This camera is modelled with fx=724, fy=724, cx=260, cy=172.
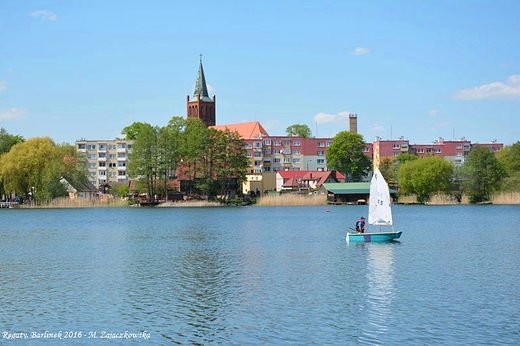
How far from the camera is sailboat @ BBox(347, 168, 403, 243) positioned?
2005 inches

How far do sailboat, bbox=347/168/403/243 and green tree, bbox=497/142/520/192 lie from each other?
73.9m

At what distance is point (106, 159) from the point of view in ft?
586

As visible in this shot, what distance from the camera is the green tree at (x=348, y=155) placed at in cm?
15712

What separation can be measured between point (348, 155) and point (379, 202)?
10708 centimetres

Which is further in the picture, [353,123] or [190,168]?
[353,123]

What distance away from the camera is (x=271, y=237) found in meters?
58.4

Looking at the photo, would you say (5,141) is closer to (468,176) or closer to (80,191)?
(80,191)

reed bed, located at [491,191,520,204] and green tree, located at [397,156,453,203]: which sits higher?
green tree, located at [397,156,453,203]

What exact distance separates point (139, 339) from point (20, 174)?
10113cm

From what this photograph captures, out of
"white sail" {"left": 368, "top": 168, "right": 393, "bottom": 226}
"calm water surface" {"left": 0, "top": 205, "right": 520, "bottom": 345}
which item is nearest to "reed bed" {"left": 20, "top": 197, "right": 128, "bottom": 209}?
"calm water surface" {"left": 0, "top": 205, "right": 520, "bottom": 345}

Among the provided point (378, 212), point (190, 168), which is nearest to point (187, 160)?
point (190, 168)

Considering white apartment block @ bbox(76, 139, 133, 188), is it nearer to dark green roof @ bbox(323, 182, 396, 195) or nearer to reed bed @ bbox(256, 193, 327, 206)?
reed bed @ bbox(256, 193, 327, 206)

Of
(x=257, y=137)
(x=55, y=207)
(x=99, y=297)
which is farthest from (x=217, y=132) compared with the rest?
(x=99, y=297)

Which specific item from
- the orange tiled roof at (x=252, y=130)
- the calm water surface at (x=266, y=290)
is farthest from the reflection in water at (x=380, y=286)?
the orange tiled roof at (x=252, y=130)
